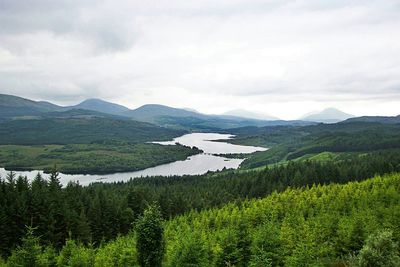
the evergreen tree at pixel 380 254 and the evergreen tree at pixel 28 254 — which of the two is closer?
the evergreen tree at pixel 380 254

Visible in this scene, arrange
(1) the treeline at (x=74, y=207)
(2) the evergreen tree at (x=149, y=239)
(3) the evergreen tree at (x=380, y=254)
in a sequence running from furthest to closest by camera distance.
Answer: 1. (1) the treeline at (x=74, y=207)
2. (2) the evergreen tree at (x=149, y=239)
3. (3) the evergreen tree at (x=380, y=254)

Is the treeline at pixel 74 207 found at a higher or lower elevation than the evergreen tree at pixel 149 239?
lower

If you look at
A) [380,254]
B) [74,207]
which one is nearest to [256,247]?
[380,254]

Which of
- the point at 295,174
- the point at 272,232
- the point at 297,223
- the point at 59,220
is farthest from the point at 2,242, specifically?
the point at 295,174

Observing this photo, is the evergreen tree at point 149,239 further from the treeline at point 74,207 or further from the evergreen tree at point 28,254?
the treeline at point 74,207

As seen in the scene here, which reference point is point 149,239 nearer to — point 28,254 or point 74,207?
point 28,254

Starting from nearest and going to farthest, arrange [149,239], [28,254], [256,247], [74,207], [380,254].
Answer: [380,254] → [149,239] → [28,254] → [256,247] → [74,207]

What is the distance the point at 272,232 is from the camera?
56.8 m

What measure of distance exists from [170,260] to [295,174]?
124m

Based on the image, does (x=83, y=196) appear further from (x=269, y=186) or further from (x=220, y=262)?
(x=269, y=186)

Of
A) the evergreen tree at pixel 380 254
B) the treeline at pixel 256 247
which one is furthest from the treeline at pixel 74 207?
the evergreen tree at pixel 380 254

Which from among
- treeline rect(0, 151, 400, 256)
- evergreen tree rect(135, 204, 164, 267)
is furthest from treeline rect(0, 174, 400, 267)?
treeline rect(0, 151, 400, 256)

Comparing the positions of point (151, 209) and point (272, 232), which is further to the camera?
point (272, 232)

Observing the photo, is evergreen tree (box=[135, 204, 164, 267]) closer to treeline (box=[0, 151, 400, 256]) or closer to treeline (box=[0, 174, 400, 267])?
treeline (box=[0, 174, 400, 267])
